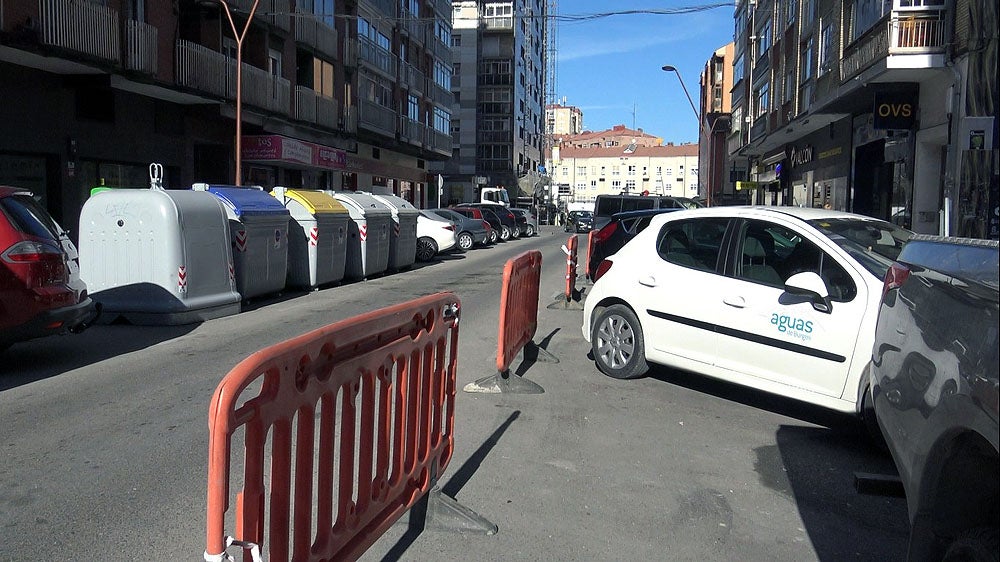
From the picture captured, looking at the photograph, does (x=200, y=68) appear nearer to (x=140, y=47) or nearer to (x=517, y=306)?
(x=140, y=47)

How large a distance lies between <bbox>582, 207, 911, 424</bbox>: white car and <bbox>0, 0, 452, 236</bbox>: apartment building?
14608mm

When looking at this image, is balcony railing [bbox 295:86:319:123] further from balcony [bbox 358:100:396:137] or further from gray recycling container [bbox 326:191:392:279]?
gray recycling container [bbox 326:191:392:279]

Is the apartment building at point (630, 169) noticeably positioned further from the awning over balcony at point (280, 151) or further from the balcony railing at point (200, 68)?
the balcony railing at point (200, 68)

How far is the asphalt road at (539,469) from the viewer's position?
12.7 ft

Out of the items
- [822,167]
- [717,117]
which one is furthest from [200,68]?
[717,117]

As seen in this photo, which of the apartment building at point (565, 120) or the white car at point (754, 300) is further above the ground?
the apartment building at point (565, 120)

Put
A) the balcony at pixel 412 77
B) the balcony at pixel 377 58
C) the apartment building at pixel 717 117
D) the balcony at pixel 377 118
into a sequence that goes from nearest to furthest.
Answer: the balcony at pixel 377 118 < the balcony at pixel 377 58 < the balcony at pixel 412 77 < the apartment building at pixel 717 117

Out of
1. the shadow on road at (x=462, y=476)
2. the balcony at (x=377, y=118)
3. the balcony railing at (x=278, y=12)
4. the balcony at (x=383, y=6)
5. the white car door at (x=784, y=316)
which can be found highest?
the balcony at (x=383, y=6)

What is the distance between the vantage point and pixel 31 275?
7.17 metres

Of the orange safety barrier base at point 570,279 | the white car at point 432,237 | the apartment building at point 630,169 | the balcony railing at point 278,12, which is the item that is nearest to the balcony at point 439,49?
the balcony railing at point 278,12

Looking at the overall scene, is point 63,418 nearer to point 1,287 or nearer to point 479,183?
point 1,287

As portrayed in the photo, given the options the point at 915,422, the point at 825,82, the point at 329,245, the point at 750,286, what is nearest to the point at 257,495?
the point at 915,422

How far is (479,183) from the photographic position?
2825 inches

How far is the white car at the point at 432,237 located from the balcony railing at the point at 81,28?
30.7 feet
